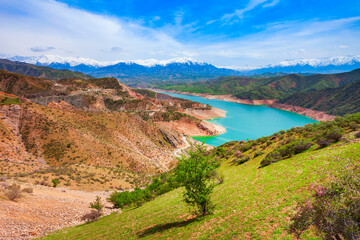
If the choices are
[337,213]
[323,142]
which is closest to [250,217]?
[337,213]

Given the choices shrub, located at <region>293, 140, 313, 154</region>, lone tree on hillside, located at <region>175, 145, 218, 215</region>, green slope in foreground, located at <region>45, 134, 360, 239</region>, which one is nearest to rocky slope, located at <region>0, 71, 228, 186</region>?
green slope in foreground, located at <region>45, 134, 360, 239</region>

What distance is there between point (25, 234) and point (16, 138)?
118ft

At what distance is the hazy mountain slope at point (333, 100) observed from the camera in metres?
138

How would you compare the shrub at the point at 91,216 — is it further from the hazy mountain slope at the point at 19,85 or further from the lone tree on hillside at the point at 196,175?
the hazy mountain slope at the point at 19,85

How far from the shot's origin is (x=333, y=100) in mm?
157875

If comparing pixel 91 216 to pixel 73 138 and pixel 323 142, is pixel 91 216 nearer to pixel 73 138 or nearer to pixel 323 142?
pixel 323 142

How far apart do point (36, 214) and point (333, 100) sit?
204 metres

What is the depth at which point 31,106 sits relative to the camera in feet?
154

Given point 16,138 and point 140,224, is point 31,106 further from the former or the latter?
point 140,224

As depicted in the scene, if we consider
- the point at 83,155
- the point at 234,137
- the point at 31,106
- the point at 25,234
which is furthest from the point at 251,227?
the point at 234,137

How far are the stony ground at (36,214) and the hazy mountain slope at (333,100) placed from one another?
170642 millimetres

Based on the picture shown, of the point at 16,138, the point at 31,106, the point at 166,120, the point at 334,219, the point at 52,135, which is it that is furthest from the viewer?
the point at 166,120

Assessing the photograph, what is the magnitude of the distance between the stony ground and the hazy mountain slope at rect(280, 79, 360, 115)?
560ft

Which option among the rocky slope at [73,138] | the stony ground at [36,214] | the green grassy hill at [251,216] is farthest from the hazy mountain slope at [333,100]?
the stony ground at [36,214]
